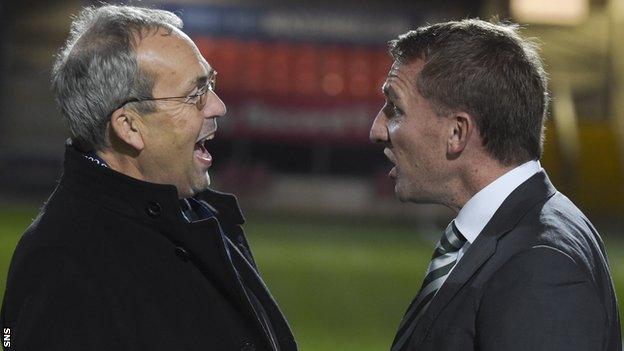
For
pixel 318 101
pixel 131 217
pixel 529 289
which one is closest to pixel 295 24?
pixel 318 101

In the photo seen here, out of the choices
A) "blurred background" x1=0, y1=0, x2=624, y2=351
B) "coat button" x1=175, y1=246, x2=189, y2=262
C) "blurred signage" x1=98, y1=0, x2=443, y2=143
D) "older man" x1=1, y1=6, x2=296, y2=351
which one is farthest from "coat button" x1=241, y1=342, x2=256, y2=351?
"blurred signage" x1=98, y1=0, x2=443, y2=143

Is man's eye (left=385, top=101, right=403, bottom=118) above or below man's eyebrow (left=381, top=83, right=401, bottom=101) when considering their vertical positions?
below

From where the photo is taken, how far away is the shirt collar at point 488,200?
2416 mm

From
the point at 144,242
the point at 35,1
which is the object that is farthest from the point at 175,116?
the point at 35,1

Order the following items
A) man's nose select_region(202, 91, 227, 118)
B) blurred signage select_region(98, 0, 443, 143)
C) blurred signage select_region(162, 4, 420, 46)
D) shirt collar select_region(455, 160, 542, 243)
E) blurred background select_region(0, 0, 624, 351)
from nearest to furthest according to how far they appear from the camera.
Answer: shirt collar select_region(455, 160, 542, 243)
man's nose select_region(202, 91, 227, 118)
blurred background select_region(0, 0, 624, 351)
blurred signage select_region(98, 0, 443, 143)
blurred signage select_region(162, 4, 420, 46)

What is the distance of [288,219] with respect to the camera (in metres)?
15.1

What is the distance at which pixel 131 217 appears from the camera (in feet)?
8.70

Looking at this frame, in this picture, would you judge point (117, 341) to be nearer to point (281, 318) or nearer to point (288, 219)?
point (281, 318)

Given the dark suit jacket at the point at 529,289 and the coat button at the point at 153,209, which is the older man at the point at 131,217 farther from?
the dark suit jacket at the point at 529,289

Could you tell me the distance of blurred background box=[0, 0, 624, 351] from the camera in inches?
636

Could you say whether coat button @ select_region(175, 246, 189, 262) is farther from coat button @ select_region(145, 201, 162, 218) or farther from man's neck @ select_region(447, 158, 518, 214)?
man's neck @ select_region(447, 158, 518, 214)

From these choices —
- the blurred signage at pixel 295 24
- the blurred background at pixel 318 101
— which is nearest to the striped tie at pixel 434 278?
the blurred background at pixel 318 101

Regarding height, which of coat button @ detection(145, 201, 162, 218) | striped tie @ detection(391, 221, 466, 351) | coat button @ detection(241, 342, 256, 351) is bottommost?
coat button @ detection(241, 342, 256, 351)

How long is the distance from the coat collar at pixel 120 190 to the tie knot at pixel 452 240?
58 cm
